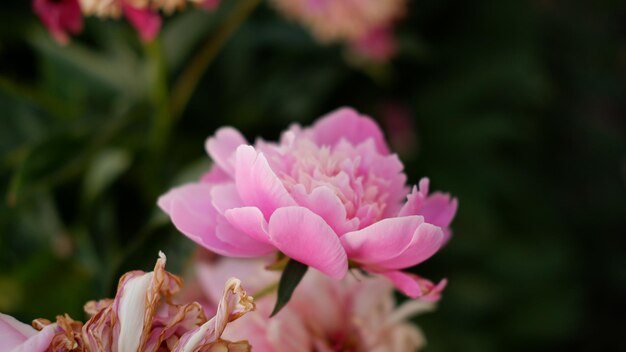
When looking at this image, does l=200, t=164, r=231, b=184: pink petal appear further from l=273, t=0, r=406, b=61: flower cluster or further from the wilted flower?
l=273, t=0, r=406, b=61: flower cluster

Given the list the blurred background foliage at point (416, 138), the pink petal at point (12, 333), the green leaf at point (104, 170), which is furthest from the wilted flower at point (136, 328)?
the green leaf at point (104, 170)

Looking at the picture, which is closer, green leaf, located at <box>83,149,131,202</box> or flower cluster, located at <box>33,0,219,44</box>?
flower cluster, located at <box>33,0,219,44</box>

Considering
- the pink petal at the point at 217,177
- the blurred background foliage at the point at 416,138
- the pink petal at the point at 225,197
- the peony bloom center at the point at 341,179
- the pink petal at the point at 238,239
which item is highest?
the peony bloom center at the point at 341,179

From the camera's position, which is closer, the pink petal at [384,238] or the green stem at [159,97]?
the pink petal at [384,238]

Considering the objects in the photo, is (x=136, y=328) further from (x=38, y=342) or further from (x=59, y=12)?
(x=59, y=12)

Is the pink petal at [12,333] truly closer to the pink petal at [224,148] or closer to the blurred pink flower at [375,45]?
the pink petal at [224,148]

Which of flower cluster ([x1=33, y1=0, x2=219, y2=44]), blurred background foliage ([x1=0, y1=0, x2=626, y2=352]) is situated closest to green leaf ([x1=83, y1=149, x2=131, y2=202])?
blurred background foliage ([x1=0, y1=0, x2=626, y2=352])
